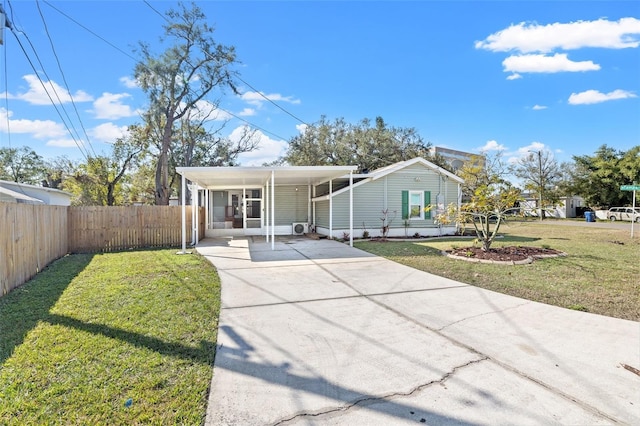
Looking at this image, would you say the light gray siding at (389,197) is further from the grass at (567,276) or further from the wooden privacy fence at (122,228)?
the wooden privacy fence at (122,228)

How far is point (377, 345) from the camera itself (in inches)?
131

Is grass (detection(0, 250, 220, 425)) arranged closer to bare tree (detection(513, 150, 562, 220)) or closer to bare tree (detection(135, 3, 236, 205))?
bare tree (detection(135, 3, 236, 205))

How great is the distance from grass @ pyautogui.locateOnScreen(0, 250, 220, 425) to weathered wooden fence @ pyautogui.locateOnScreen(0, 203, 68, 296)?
30 cm

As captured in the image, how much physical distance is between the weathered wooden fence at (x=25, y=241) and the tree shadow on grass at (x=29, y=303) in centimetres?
20

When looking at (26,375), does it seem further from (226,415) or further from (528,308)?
(528,308)

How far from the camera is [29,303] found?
14.6 ft

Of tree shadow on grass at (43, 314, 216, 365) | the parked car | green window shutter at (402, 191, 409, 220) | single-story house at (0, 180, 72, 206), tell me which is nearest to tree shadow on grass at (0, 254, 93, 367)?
tree shadow on grass at (43, 314, 216, 365)

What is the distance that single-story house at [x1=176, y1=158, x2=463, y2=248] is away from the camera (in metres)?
13.3

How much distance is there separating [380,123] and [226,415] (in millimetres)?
28850

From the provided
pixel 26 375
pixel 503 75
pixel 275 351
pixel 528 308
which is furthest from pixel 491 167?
pixel 26 375

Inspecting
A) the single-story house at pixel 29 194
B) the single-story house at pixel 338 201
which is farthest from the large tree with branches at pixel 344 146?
the single-story house at pixel 29 194

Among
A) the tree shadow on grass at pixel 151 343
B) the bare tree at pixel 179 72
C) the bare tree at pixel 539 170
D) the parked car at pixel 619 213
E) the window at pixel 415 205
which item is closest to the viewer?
the tree shadow on grass at pixel 151 343

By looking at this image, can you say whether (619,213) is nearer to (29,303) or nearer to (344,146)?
(344,146)

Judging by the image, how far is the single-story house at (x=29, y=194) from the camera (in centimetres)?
1069
